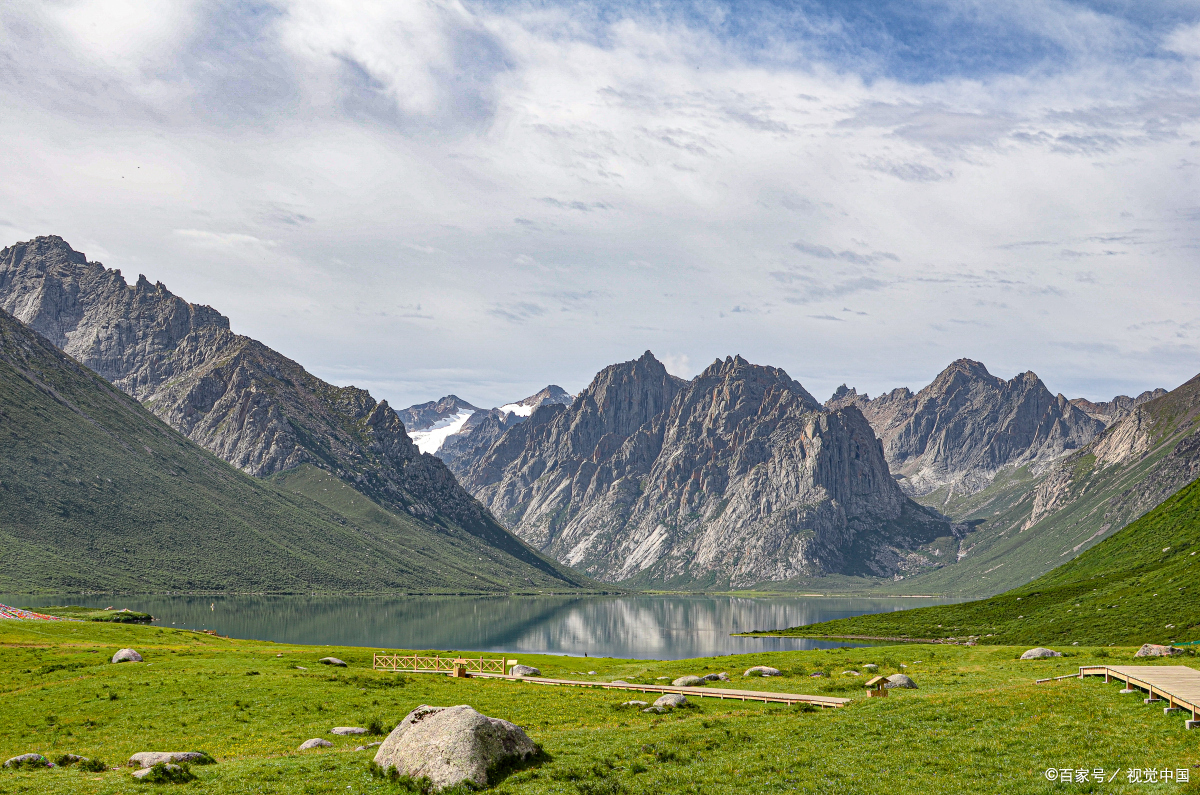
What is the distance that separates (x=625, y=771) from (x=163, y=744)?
93.6 ft

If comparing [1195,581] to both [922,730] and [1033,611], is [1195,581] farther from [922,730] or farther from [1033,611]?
[922,730]

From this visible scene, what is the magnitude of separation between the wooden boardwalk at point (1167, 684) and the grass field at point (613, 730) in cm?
97

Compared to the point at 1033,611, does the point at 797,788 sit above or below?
above

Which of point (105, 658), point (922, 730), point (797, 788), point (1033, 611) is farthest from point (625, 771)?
point (1033, 611)

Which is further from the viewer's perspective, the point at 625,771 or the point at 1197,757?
the point at 625,771

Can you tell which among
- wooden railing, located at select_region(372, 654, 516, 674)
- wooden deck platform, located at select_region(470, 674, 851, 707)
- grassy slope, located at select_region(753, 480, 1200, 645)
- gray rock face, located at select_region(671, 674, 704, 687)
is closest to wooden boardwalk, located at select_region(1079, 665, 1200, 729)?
wooden deck platform, located at select_region(470, 674, 851, 707)

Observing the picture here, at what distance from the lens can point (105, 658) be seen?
3147 inches

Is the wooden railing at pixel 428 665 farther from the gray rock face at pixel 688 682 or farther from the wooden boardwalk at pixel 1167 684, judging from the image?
the wooden boardwalk at pixel 1167 684

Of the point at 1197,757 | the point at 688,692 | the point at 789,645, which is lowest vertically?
the point at 789,645

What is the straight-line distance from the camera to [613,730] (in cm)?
4225

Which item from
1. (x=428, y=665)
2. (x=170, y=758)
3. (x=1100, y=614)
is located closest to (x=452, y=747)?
(x=170, y=758)

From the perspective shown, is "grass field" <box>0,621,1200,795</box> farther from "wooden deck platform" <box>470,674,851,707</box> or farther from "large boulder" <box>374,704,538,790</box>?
"wooden deck platform" <box>470,674,851,707</box>

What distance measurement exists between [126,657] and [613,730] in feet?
193

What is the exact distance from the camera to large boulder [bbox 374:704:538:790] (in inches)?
1186
